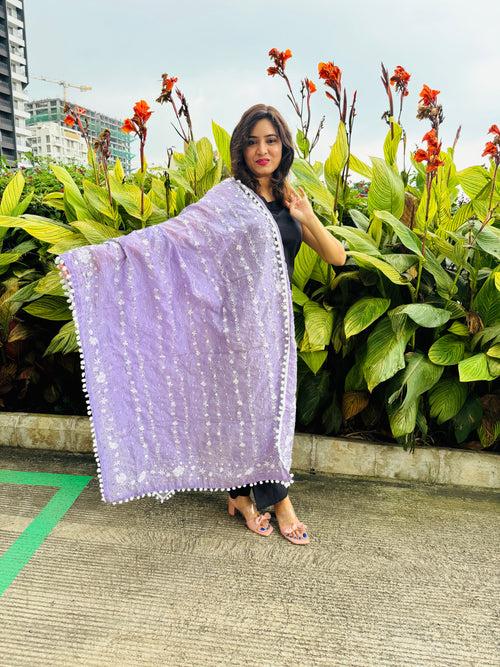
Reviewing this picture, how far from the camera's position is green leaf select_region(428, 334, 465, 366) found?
2441mm

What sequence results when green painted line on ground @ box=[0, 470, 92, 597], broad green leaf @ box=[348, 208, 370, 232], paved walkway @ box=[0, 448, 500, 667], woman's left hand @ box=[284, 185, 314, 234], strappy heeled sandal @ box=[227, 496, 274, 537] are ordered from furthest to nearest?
broad green leaf @ box=[348, 208, 370, 232] < strappy heeled sandal @ box=[227, 496, 274, 537] < woman's left hand @ box=[284, 185, 314, 234] < green painted line on ground @ box=[0, 470, 92, 597] < paved walkway @ box=[0, 448, 500, 667]

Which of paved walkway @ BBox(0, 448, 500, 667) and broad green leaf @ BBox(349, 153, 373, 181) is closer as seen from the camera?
paved walkway @ BBox(0, 448, 500, 667)

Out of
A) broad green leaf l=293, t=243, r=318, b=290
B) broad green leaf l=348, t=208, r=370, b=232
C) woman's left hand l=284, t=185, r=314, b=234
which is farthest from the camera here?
broad green leaf l=348, t=208, r=370, b=232

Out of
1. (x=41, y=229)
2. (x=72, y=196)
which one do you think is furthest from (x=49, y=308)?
(x=72, y=196)

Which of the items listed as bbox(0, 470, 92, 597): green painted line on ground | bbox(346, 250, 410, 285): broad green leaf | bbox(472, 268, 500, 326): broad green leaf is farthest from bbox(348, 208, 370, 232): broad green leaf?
bbox(0, 470, 92, 597): green painted line on ground

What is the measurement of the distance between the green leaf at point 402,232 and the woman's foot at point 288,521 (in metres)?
1.18

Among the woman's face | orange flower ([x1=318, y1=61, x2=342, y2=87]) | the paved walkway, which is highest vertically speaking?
orange flower ([x1=318, y1=61, x2=342, y2=87])

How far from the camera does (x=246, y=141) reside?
2012 millimetres

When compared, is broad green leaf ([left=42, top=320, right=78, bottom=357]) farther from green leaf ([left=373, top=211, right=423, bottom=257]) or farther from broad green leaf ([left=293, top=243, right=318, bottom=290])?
green leaf ([left=373, top=211, right=423, bottom=257])

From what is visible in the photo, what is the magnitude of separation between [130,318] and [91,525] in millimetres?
864

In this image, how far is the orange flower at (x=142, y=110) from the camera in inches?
95.3

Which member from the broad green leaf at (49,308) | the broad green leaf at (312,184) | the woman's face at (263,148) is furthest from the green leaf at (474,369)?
the broad green leaf at (49,308)

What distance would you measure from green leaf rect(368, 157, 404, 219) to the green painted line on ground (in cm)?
187

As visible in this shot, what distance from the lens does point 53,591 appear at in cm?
180
